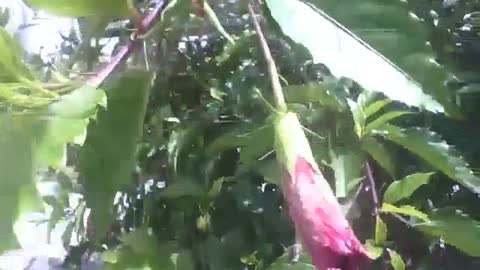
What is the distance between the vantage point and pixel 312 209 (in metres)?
0.26

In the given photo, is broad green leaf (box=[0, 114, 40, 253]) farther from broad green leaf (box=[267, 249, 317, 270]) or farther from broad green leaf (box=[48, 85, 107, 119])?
broad green leaf (box=[267, 249, 317, 270])

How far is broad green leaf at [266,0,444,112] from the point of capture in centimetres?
27

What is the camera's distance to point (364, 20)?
0.28 m

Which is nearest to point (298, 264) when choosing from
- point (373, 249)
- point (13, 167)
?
point (373, 249)

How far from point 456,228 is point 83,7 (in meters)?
0.21

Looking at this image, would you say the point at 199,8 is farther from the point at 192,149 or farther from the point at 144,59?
the point at 192,149

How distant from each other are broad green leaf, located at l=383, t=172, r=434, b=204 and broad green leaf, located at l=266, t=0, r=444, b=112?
11 centimetres

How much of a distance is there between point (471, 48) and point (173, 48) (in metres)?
0.18

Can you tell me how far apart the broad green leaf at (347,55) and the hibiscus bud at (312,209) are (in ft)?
0.12

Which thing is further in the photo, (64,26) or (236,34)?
(64,26)

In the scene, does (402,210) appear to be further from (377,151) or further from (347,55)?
(347,55)

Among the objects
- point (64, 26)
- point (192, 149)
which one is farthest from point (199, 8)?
point (64, 26)

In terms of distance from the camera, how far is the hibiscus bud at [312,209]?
25 centimetres

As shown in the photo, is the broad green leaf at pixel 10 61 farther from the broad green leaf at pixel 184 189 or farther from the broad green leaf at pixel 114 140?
the broad green leaf at pixel 184 189
